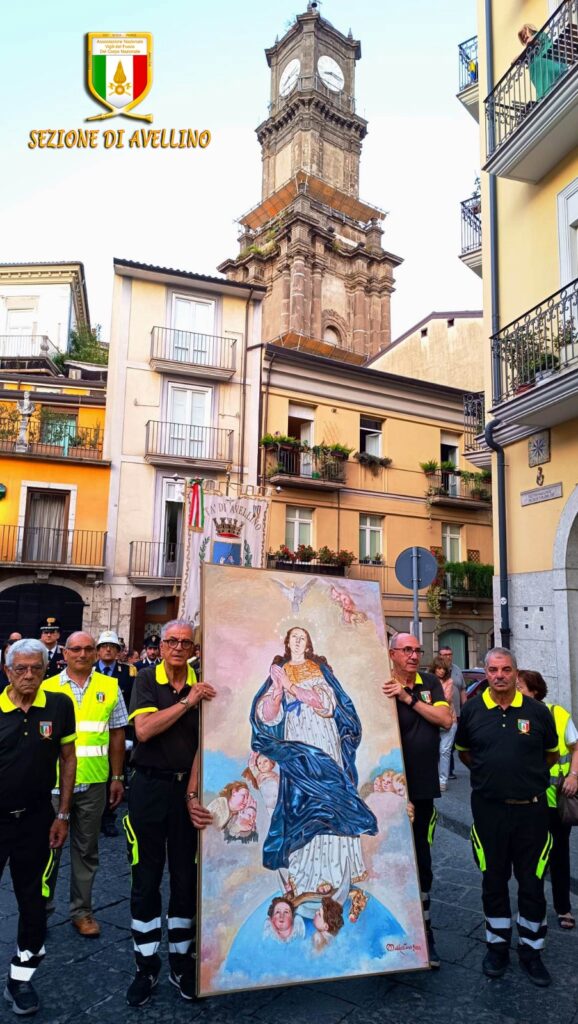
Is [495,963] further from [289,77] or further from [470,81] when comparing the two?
[289,77]

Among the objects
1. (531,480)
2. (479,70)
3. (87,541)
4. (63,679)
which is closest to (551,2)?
(479,70)

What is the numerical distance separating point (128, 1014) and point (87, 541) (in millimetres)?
18203

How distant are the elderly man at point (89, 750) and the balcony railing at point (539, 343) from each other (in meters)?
7.01

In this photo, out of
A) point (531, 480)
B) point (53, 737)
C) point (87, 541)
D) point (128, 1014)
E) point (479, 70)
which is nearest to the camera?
point (128, 1014)

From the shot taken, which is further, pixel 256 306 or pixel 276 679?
pixel 256 306

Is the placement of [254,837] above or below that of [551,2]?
below

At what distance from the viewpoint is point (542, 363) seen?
1002 cm

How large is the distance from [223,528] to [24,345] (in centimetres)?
2733

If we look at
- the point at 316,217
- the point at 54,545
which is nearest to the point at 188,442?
the point at 54,545

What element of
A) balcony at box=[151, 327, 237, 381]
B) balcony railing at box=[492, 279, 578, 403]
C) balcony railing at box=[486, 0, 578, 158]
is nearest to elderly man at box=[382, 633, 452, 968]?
balcony railing at box=[492, 279, 578, 403]

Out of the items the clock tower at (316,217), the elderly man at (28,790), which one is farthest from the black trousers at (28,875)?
the clock tower at (316,217)

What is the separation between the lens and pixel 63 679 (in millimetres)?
5266

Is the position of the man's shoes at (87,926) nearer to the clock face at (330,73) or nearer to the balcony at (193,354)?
the balcony at (193,354)

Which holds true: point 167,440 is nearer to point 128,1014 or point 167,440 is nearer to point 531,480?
point 531,480
